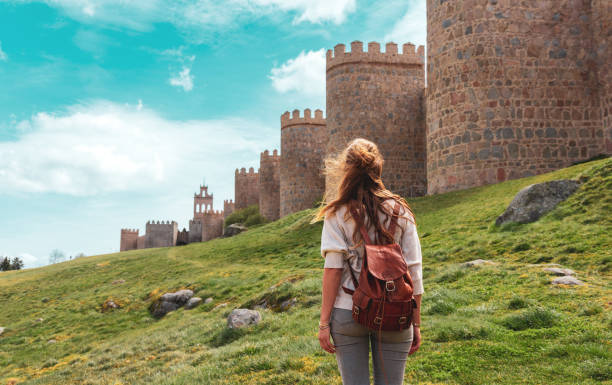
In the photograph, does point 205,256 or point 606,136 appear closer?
point 606,136

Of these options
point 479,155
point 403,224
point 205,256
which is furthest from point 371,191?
point 205,256

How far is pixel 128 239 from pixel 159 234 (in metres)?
7.26

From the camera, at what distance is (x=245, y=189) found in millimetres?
57500

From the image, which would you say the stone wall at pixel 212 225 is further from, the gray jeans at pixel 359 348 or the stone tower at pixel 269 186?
the gray jeans at pixel 359 348

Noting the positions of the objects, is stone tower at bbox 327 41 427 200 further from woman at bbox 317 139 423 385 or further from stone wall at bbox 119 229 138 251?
stone wall at bbox 119 229 138 251

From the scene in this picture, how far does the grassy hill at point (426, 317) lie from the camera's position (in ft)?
19.3

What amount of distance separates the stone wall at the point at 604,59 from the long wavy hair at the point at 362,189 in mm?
18281

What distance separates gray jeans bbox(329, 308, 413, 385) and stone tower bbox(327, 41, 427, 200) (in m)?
26.5

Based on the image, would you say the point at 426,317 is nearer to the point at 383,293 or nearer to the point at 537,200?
the point at 383,293

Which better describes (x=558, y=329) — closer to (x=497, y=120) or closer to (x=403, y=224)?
(x=403, y=224)

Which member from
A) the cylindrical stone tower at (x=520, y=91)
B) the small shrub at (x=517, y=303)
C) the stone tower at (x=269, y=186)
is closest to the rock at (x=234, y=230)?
the stone tower at (x=269, y=186)

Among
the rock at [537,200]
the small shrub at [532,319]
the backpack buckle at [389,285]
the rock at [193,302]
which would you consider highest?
the rock at [537,200]

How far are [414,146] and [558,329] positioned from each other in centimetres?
2478

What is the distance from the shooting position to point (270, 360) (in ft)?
22.4
